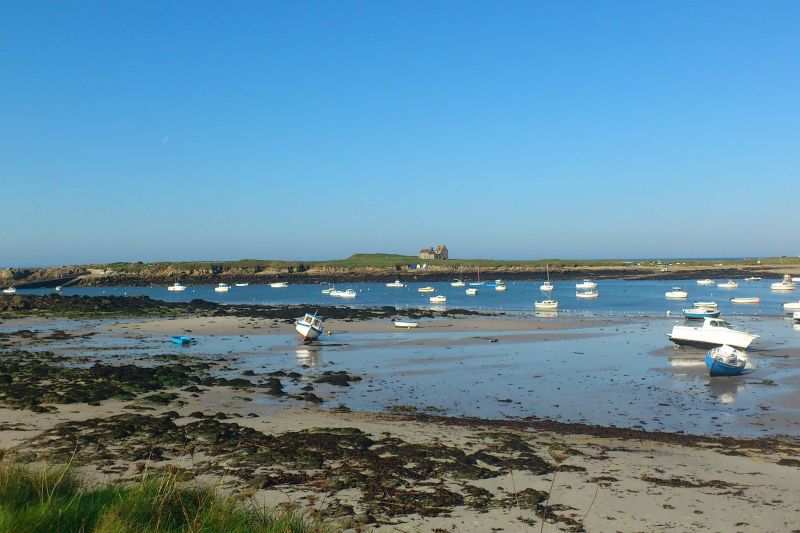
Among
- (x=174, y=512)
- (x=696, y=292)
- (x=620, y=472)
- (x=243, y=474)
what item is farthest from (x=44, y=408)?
(x=696, y=292)

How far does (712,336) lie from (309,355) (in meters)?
17.8

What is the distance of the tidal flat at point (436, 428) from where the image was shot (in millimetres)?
9805

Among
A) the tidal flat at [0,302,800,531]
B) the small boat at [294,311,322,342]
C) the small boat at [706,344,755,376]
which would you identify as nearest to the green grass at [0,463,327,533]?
the tidal flat at [0,302,800,531]

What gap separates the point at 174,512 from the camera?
6398 millimetres

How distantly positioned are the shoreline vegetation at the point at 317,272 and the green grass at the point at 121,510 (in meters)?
116

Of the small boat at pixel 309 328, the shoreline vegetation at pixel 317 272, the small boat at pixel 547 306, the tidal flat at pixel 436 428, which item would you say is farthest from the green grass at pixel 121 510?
the shoreline vegetation at pixel 317 272

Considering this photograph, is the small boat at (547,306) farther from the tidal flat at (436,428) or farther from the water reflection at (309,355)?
the water reflection at (309,355)

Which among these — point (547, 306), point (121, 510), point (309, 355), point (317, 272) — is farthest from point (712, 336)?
point (317, 272)

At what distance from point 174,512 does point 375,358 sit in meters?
22.3

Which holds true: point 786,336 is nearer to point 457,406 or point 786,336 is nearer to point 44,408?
point 457,406

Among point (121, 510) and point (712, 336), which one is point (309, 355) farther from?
point (121, 510)

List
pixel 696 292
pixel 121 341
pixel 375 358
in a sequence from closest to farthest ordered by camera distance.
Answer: pixel 375 358 → pixel 121 341 → pixel 696 292

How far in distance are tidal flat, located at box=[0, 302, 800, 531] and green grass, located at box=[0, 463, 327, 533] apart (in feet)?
6.02

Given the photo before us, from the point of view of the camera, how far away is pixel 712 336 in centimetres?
3005
